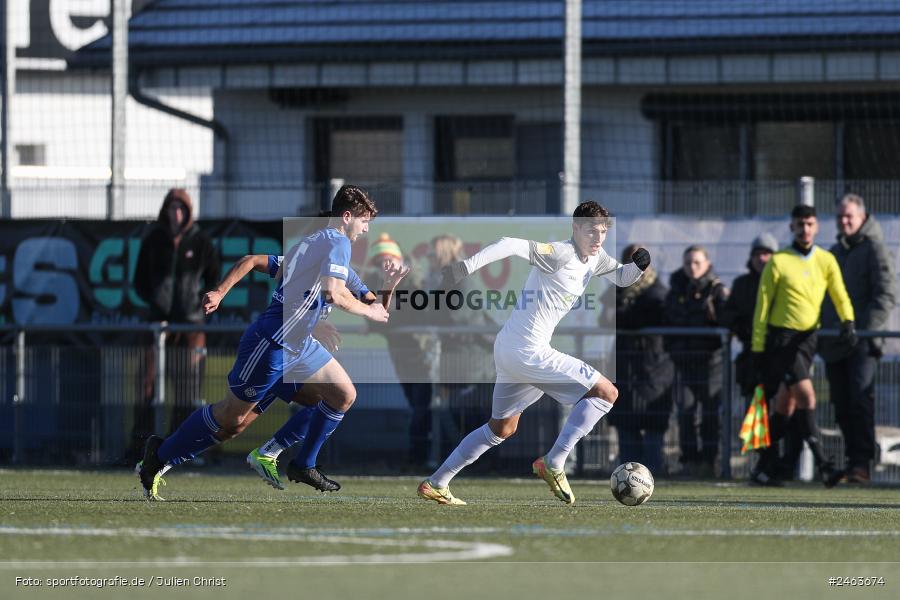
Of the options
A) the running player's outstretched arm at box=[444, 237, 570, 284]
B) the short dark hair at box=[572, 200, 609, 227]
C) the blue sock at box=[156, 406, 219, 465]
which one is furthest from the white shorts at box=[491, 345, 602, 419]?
the blue sock at box=[156, 406, 219, 465]

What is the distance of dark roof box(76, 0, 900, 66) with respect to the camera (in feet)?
63.6

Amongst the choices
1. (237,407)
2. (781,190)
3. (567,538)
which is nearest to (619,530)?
(567,538)

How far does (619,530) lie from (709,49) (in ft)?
40.6

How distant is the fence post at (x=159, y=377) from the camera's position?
1465cm

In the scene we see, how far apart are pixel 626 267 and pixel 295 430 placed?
7.37ft

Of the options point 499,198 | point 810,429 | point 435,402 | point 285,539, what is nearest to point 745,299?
point 810,429

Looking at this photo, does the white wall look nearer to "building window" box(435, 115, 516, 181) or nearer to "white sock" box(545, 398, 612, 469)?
"building window" box(435, 115, 516, 181)

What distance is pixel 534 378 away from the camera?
33.4 feet

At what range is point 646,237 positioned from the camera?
49.4 feet

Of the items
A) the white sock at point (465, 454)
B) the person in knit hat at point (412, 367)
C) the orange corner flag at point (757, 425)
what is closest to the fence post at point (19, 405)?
the person in knit hat at point (412, 367)

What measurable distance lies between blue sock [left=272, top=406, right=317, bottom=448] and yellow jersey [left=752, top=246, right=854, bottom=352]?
3.98 metres

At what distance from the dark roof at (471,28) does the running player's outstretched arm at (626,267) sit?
892cm

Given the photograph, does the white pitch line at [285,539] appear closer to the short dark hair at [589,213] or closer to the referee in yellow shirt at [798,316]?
the short dark hair at [589,213]

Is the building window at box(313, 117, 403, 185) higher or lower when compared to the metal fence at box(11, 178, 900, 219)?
higher
